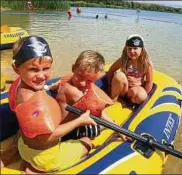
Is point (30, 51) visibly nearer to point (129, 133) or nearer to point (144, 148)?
point (129, 133)

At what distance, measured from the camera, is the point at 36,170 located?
2279 mm

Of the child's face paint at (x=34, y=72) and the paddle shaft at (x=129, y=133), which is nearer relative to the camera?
the child's face paint at (x=34, y=72)

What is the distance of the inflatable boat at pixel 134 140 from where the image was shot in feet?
7.39

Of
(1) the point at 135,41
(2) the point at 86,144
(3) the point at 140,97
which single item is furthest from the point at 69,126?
(1) the point at 135,41

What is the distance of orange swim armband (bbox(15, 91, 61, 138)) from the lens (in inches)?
79.6

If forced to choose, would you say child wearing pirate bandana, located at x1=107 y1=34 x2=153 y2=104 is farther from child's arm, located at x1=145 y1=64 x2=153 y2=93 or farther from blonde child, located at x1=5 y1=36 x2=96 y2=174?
blonde child, located at x1=5 y1=36 x2=96 y2=174

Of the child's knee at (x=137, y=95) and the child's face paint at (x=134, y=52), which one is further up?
the child's face paint at (x=134, y=52)

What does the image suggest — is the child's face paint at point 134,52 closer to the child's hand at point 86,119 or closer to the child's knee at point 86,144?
the child's knee at point 86,144

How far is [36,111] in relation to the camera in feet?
6.68

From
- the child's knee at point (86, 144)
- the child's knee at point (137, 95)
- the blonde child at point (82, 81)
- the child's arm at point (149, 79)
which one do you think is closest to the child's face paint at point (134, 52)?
the child's arm at point (149, 79)

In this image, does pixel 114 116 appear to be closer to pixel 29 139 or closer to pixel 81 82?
pixel 81 82

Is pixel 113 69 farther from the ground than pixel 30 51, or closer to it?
closer to it

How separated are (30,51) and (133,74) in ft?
6.11


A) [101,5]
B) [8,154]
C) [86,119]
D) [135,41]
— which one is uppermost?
[135,41]
